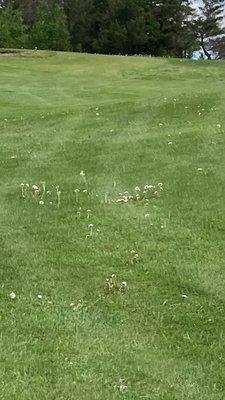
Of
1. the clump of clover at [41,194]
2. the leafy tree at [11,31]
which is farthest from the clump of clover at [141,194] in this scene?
the leafy tree at [11,31]

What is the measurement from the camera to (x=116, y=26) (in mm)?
53875

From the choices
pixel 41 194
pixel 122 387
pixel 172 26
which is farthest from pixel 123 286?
pixel 172 26

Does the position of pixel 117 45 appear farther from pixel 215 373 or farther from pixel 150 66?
pixel 215 373

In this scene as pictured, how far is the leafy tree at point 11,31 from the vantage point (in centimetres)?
4412

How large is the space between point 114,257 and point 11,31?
41.4 metres

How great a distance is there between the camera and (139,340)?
16.7 feet

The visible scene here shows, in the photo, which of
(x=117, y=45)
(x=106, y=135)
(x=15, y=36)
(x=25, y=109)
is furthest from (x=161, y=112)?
(x=117, y=45)

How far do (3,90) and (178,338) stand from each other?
1693 centimetres

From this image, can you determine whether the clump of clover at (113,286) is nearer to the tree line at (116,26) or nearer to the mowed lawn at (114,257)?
the mowed lawn at (114,257)

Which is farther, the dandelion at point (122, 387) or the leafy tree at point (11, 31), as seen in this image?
the leafy tree at point (11, 31)

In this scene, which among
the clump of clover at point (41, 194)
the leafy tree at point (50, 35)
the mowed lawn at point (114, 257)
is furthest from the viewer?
the leafy tree at point (50, 35)

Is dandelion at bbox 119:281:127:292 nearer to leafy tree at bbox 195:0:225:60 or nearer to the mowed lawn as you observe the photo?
the mowed lawn

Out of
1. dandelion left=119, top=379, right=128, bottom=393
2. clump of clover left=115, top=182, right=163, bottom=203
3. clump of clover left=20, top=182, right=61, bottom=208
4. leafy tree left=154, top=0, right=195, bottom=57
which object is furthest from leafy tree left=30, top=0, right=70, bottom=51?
dandelion left=119, top=379, right=128, bottom=393

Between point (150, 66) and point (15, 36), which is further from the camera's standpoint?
point (15, 36)
